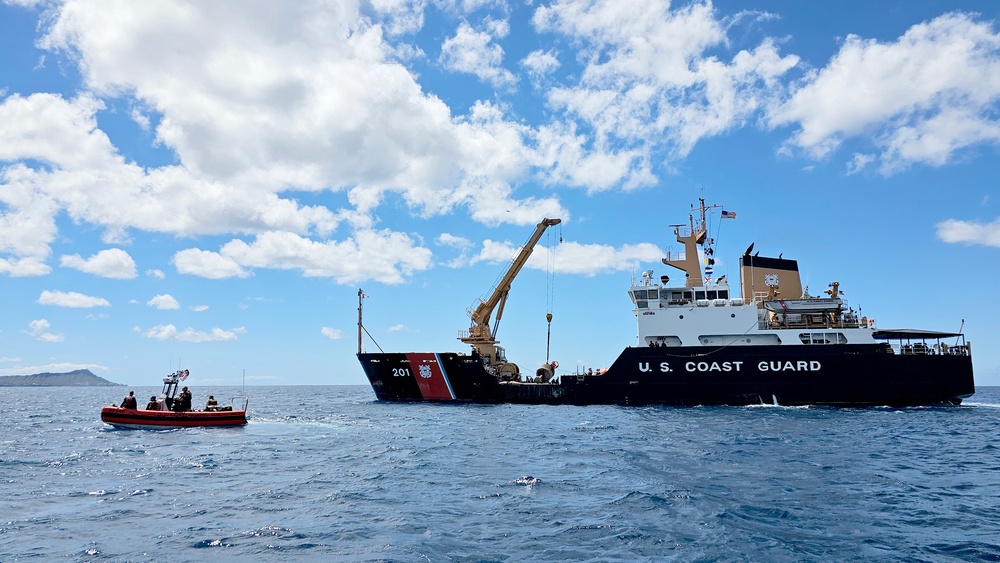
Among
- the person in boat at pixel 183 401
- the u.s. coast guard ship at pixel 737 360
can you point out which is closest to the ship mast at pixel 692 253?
the u.s. coast guard ship at pixel 737 360

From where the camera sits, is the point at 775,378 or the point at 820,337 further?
the point at 820,337

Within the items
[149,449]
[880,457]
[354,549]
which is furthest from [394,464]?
[880,457]

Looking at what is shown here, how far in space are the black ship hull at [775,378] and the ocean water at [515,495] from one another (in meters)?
7.71

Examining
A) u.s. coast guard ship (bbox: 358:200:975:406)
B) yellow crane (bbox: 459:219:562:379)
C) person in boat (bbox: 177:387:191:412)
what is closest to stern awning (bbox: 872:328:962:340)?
u.s. coast guard ship (bbox: 358:200:975:406)

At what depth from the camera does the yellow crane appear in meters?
37.0

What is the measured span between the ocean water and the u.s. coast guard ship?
7.81 m

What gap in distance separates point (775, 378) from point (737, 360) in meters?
1.93

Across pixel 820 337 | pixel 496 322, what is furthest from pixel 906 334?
pixel 496 322

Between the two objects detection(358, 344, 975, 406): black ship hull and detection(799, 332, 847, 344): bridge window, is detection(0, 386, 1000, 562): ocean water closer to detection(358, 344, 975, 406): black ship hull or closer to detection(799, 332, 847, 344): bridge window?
detection(358, 344, 975, 406): black ship hull

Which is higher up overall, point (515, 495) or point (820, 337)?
point (820, 337)

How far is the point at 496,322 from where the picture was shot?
37.8 metres

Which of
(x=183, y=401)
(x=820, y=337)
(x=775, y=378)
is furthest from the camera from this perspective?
(x=820, y=337)

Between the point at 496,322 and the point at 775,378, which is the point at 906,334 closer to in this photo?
the point at 775,378

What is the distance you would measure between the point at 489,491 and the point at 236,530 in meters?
4.54
